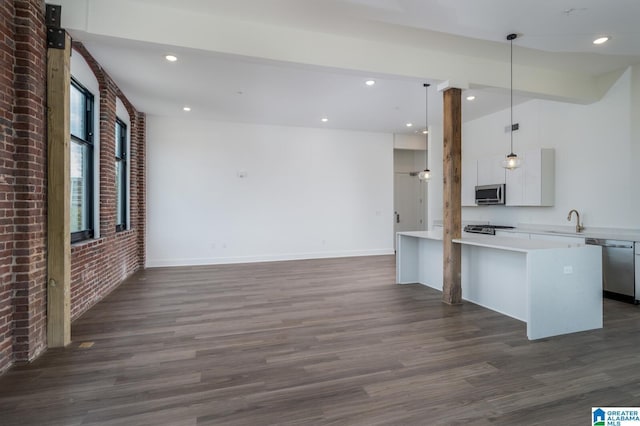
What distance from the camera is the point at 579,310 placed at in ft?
11.2

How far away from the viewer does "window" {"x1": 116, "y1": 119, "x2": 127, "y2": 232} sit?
20.0 feet

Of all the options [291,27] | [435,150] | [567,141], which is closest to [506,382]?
[291,27]

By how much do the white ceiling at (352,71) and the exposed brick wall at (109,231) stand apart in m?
0.31

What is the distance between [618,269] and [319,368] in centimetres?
450

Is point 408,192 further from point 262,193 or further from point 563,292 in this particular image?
point 563,292

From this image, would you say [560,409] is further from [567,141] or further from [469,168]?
[469,168]

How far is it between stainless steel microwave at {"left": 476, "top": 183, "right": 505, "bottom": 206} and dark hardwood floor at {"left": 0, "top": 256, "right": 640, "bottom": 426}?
254 centimetres

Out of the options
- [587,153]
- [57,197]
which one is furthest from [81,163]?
[587,153]

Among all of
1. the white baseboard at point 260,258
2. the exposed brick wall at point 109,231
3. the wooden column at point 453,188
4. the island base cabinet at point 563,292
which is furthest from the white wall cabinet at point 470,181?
the exposed brick wall at point 109,231

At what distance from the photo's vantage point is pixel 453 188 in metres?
4.31

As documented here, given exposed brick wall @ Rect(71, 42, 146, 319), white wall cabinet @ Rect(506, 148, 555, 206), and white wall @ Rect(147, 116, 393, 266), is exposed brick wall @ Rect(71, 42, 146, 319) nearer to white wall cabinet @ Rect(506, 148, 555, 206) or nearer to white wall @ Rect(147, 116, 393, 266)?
white wall @ Rect(147, 116, 393, 266)

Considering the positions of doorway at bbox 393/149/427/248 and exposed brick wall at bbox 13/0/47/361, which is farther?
doorway at bbox 393/149/427/248

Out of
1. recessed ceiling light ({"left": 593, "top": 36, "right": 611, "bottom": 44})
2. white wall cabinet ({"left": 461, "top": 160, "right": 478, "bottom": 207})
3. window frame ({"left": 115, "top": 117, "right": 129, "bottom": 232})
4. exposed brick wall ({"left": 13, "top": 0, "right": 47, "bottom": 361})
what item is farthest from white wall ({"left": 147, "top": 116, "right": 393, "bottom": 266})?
recessed ceiling light ({"left": 593, "top": 36, "right": 611, "bottom": 44})

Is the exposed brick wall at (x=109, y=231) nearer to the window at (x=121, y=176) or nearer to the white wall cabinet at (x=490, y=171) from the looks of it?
the window at (x=121, y=176)
